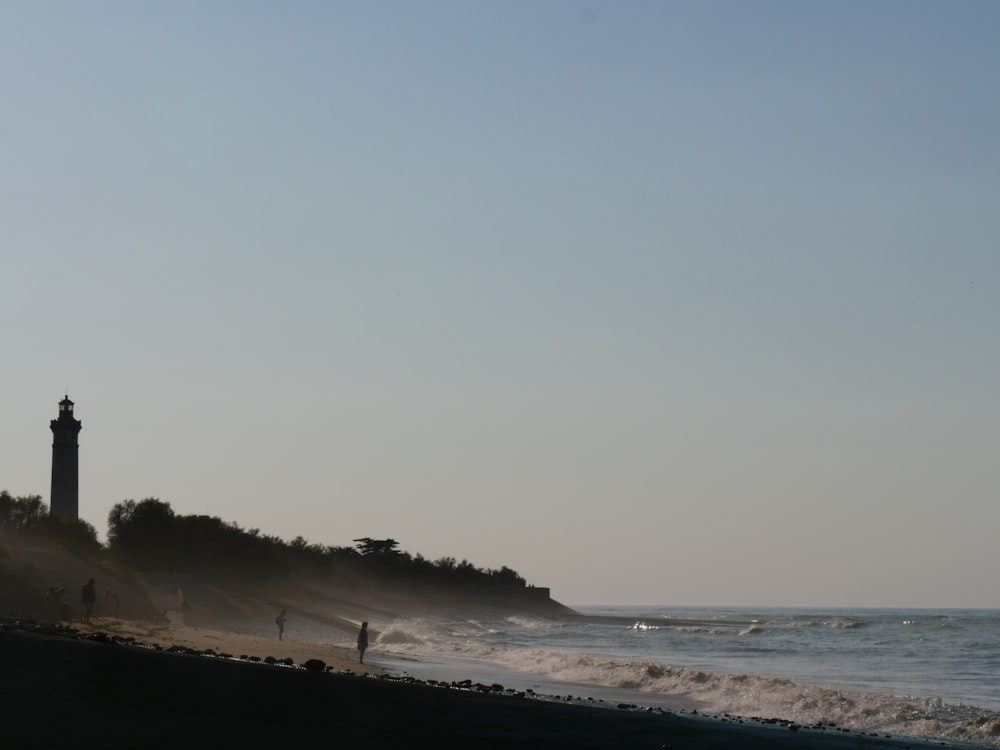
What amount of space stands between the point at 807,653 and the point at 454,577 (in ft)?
277

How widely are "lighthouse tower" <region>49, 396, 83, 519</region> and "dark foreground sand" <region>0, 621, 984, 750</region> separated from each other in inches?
2321

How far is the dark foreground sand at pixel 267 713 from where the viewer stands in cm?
1731

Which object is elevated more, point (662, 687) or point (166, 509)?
point (166, 509)

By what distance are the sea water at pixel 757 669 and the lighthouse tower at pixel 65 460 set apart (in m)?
21.2

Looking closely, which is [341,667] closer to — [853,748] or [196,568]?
[853,748]

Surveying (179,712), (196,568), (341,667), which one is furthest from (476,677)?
(196,568)

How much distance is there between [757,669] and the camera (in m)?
47.5

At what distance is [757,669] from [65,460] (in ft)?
A: 162

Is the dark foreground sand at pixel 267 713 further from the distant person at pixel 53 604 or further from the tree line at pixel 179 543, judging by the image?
the tree line at pixel 179 543

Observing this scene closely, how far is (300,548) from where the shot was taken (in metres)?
116

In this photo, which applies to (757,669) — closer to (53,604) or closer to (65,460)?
(53,604)

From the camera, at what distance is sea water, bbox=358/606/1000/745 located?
31.8 meters

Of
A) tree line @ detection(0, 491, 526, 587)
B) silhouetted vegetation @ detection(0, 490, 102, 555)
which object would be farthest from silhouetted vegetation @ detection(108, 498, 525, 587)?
silhouetted vegetation @ detection(0, 490, 102, 555)

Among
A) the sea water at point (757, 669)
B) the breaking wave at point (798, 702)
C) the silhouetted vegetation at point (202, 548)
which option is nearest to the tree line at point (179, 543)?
the silhouetted vegetation at point (202, 548)
